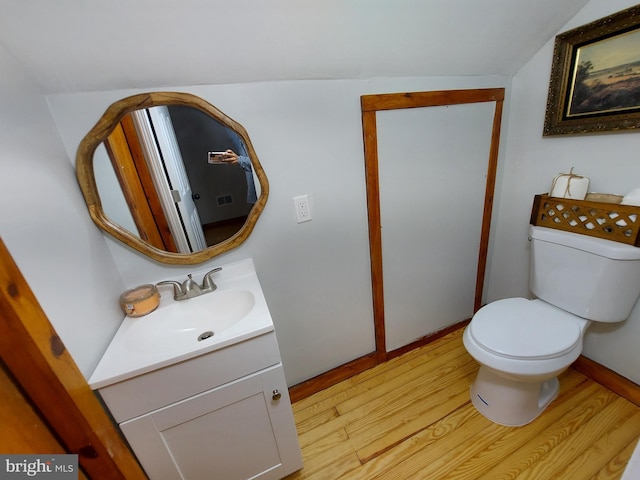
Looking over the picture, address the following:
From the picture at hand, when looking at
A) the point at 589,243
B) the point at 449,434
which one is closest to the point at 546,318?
the point at 589,243

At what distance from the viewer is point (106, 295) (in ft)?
3.00

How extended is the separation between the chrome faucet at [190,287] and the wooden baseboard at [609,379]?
77.9 inches

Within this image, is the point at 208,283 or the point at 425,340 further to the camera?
the point at 425,340

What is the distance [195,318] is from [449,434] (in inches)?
51.0

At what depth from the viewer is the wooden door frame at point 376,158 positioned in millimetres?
1170

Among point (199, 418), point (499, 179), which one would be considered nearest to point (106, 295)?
point (199, 418)

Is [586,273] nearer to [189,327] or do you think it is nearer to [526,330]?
[526,330]

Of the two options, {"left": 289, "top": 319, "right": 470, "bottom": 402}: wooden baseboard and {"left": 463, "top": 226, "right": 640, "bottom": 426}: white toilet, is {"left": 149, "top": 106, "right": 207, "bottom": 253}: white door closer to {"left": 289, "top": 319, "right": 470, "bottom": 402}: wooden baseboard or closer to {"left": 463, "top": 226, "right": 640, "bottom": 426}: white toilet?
{"left": 289, "top": 319, "right": 470, "bottom": 402}: wooden baseboard

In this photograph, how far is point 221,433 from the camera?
902 mm

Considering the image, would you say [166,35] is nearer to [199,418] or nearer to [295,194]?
[295,194]

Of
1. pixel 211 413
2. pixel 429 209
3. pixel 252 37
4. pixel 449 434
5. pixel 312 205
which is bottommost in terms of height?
pixel 449 434

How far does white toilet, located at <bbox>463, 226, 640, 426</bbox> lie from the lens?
41.4 inches

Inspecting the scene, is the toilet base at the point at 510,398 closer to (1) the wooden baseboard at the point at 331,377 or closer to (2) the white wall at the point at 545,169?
(2) the white wall at the point at 545,169

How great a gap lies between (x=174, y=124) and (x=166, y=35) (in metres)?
0.28
